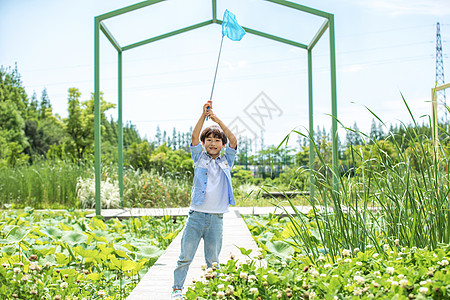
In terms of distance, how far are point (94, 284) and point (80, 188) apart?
4.21 m

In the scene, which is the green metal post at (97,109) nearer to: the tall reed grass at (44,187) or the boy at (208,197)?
the tall reed grass at (44,187)

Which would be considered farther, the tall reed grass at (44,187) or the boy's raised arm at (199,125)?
the tall reed grass at (44,187)

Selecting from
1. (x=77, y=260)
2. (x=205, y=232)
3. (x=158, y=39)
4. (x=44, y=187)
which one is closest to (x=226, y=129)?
(x=205, y=232)

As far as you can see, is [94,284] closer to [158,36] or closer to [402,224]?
[402,224]

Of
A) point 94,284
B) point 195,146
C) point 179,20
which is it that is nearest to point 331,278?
point 195,146

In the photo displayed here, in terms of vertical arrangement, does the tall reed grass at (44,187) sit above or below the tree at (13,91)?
below

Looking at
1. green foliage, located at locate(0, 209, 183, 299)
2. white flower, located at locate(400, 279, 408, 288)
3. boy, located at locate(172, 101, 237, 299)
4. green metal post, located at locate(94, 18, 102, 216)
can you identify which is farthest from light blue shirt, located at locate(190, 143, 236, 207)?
green metal post, located at locate(94, 18, 102, 216)

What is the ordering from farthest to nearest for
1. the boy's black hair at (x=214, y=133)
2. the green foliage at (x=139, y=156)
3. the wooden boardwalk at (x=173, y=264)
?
the green foliage at (x=139, y=156), the boy's black hair at (x=214, y=133), the wooden boardwalk at (x=173, y=264)

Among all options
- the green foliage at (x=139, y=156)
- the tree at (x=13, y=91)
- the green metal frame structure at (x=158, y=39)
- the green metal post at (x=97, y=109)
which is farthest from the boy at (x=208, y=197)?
the tree at (x=13, y=91)

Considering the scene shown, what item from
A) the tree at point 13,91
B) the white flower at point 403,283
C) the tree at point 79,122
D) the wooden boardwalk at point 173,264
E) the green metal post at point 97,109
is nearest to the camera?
the white flower at point 403,283

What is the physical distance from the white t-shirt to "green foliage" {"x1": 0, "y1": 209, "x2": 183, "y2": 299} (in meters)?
0.63

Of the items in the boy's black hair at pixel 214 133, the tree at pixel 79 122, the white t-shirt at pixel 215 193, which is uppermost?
the tree at pixel 79 122

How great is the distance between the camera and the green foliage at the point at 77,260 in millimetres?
1859

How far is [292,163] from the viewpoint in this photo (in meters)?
10.0
